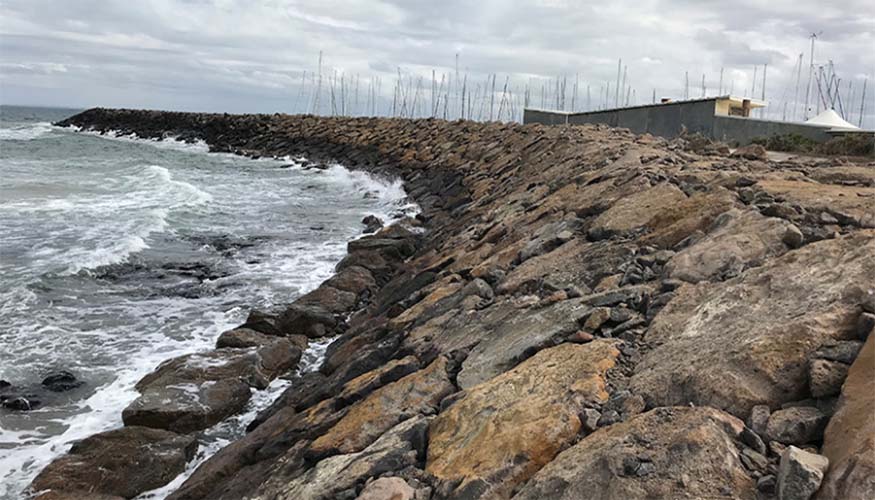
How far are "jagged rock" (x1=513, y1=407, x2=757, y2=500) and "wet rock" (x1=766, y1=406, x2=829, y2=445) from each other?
0.15m

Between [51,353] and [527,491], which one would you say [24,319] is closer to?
[51,353]

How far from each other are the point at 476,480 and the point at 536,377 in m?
0.87

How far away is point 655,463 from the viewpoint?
2758mm

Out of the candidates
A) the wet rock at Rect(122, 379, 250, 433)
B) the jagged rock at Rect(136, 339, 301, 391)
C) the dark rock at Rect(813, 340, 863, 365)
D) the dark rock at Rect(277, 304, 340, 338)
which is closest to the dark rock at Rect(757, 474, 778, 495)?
the dark rock at Rect(813, 340, 863, 365)

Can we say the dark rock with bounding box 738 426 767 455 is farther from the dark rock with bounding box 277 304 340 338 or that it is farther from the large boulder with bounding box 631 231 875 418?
the dark rock with bounding box 277 304 340 338

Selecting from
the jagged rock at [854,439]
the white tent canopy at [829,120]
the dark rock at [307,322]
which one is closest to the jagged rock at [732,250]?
the jagged rock at [854,439]

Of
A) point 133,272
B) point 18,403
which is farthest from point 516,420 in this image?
point 133,272

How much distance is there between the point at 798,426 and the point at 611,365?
1.11 m

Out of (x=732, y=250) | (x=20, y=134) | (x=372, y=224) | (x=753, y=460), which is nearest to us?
(x=753, y=460)

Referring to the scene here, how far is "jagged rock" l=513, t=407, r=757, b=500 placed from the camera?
8.59 ft

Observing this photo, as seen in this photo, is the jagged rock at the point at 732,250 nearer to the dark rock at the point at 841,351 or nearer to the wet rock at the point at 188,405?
the dark rock at the point at 841,351

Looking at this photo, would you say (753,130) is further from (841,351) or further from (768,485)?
(768,485)

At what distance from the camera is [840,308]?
3266mm

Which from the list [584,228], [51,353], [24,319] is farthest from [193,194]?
[584,228]
